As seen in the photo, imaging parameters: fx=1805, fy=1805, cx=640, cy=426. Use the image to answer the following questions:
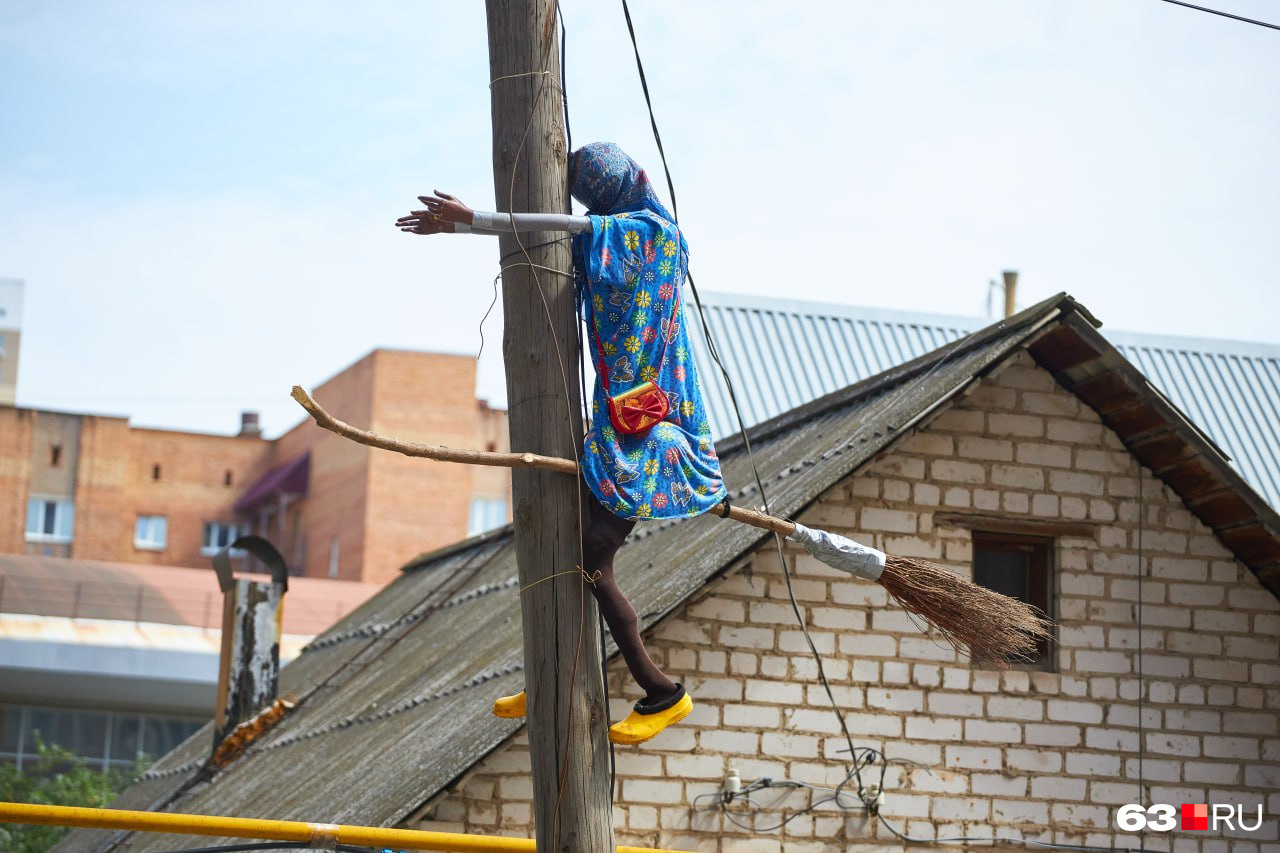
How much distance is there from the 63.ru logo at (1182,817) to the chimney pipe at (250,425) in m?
50.6

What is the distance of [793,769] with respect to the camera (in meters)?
9.87

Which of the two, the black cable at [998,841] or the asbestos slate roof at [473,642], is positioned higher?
the asbestos slate roof at [473,642]

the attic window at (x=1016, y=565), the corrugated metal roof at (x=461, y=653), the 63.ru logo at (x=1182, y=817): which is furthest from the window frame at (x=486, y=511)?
the 63.ru logo at (x=1182, y=817)

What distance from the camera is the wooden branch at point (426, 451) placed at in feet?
17.4

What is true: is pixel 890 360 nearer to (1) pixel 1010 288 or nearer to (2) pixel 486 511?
(1) pixel 1010 288

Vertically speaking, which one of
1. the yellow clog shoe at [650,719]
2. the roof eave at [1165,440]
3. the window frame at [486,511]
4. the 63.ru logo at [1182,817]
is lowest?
the 63.ru logo at [1182,817]

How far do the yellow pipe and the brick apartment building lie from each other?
43.4 m

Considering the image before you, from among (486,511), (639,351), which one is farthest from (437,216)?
(486,511)

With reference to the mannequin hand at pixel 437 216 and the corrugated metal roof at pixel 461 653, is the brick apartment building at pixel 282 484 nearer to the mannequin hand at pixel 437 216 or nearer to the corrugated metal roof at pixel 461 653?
the corrugated metal roof at pixel 461 653

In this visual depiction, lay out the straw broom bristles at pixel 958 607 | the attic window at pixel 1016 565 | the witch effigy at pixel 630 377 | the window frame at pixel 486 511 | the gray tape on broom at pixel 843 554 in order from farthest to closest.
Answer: the window frame at pixel 486 511 → the attic window at pixel 1016 565 → the straw broom bristles at pixel 958 607 → the gray tape on broom at pixel 843 554 → the witch effigy at pixel 630 377

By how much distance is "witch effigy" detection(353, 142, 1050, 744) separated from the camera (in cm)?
578

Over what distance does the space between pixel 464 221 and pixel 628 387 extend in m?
0.78

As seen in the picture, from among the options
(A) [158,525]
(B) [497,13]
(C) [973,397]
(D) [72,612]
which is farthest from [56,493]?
(B) [497,13]

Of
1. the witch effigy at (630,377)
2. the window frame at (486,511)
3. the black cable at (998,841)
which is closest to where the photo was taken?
the witch effigy at (630,377)
